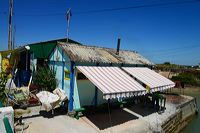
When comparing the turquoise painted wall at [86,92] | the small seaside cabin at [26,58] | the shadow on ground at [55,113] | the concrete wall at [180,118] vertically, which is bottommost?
the concrete wall at [180,118]

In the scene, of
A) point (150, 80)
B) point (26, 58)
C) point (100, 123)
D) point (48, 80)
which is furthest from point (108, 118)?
point (26, 58)

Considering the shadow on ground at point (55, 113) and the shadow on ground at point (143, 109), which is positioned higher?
the shadow on ground at point (55, 113)

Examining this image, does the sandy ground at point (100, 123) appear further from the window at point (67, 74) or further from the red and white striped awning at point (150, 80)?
the window at point (67, 74)

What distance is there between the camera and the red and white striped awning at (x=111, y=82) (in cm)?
1065

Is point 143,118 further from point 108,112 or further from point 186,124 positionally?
point 186,124

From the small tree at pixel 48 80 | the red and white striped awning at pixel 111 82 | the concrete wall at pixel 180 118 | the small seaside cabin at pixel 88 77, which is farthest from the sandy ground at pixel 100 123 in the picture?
the red and white striped awning at pixel 111 82

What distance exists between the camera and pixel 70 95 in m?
12.2

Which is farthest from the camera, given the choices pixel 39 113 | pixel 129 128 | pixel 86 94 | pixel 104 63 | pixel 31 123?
pixel 104 63

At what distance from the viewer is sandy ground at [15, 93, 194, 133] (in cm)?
1009

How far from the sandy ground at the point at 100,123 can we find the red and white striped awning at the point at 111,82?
1.86 meters

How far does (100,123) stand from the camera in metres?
11.5

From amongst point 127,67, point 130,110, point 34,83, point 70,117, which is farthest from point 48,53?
point 130,110

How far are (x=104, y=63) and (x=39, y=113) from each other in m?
5.46

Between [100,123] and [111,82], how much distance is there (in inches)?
97.5
